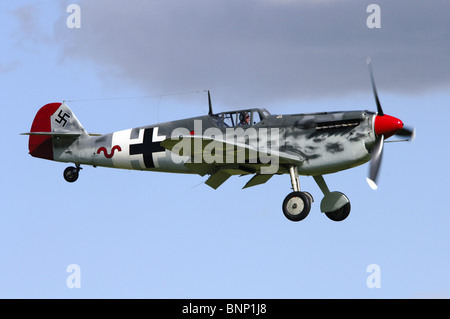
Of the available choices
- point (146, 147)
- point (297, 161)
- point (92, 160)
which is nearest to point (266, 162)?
point (297, 161)

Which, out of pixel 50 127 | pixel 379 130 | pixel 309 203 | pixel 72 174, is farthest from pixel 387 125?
pixel 50 127

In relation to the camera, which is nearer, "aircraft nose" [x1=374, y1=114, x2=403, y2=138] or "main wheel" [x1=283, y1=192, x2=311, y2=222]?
"main wheel" [x1=283, y1=192, x2=311, y2=222]

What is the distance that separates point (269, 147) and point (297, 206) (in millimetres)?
1516

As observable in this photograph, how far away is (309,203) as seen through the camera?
1848cm

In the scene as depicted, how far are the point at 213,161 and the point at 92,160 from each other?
363 centimetres

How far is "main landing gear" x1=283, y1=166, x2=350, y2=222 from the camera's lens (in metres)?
18.5

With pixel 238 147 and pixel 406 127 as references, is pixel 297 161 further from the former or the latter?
pixel 406 127

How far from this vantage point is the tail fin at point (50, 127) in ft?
72.8

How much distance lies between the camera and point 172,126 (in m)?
20.6

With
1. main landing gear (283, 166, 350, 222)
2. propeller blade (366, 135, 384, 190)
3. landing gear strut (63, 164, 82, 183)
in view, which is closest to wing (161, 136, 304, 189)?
main landing gear (283, 166, 350, 222)

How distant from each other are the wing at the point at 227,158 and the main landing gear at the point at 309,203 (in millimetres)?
386

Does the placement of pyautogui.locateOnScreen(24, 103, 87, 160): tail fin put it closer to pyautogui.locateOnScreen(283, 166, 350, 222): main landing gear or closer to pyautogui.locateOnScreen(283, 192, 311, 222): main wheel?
pyautogui.locateOnScreen(283, 166, 350, 222): main landing gear

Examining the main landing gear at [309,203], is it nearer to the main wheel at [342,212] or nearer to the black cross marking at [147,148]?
the main wheel at [342,212]

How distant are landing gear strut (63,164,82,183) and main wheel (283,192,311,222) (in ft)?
18.9
